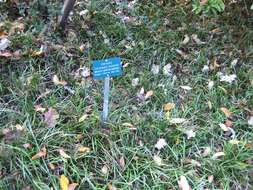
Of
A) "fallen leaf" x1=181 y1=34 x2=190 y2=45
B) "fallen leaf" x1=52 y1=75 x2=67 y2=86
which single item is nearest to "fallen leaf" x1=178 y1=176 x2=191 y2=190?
"fallen leaf" x1=52 y1=75 x2=67 y2=86

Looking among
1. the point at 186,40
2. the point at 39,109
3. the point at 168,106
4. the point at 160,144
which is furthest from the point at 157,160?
the point at 186,40

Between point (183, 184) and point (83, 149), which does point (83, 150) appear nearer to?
point (83, 149)

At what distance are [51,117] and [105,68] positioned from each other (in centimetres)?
53

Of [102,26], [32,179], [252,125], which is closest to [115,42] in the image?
[102,26]

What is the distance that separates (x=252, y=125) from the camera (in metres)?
3.30

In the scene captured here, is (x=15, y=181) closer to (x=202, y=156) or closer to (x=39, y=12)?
(x=202, y=156)

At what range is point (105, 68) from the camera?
289cm

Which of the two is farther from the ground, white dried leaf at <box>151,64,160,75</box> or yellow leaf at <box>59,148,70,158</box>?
white dried leaf at <box>151,64,160,75</box>

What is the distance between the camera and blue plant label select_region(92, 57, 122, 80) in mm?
2877

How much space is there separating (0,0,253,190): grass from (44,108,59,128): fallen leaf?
5 centimetres

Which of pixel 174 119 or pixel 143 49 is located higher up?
pixel 143 49

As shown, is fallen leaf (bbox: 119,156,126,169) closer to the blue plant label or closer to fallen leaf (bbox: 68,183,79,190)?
fallen leaf (bbox: 68,183,79,190)

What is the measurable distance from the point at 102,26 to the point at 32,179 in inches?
73.2

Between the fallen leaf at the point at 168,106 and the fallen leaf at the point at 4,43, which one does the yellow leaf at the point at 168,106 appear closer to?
the fallen leaf at the point at 168,106
